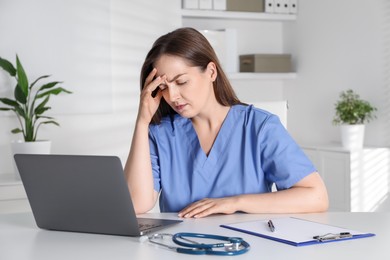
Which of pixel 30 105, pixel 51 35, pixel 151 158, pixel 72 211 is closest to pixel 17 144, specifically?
pixel 30 105

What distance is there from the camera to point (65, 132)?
3754mm

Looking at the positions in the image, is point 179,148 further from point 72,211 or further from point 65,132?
point 65,132

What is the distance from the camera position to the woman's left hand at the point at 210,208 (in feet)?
5.90

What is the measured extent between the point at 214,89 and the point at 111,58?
1.77m

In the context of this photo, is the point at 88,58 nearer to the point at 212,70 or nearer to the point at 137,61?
the point at 137,61

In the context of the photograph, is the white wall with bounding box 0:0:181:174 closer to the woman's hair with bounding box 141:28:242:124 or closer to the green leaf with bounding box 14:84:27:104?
the green leaf with bounding box 14:84:27:104

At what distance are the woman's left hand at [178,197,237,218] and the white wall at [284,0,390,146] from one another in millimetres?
2251

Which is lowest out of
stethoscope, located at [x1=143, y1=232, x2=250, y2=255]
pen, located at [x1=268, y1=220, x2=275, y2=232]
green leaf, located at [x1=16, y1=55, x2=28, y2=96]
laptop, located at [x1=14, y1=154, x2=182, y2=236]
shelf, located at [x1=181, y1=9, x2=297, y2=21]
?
pen, located at [x1=268, y1=220, x2=275, y2=232]

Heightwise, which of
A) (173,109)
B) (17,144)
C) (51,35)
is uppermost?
(51,35)

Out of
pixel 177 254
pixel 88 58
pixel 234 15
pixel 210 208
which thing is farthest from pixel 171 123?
pixel 234 15

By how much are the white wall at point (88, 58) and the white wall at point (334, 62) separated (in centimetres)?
101

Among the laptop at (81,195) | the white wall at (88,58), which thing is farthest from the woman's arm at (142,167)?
the white wall at (88,58)

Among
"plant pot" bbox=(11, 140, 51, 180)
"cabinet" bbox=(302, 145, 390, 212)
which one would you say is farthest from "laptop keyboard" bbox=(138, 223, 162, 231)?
"cabinet" bbox=(302, 145, 390, 212)

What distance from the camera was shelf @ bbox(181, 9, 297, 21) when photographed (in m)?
4.14
